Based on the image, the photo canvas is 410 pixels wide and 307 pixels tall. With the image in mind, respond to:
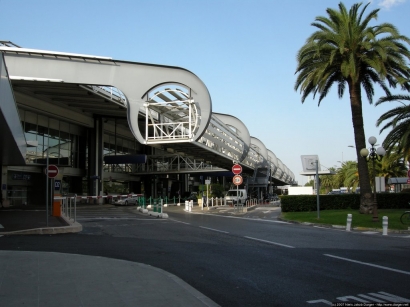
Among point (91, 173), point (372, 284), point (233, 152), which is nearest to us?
point (372, 284)

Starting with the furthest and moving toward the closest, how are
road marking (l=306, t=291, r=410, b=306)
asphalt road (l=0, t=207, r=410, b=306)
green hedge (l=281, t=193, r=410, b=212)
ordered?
green hedge (l=281, t=193, r=410, b=212) < asphalt road (l=0, t=207, r=410, b=306) < road marking (l=306, t=291, r=410, b=306)

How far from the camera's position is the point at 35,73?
31938 millimetres

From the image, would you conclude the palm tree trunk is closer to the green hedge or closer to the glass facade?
the green hedge

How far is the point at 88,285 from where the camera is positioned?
730 cm

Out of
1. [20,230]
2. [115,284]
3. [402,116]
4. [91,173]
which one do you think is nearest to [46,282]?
[115,284]

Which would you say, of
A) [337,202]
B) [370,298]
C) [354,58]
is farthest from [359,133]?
[370,298]

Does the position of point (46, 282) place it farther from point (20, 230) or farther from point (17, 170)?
point (17, 170)

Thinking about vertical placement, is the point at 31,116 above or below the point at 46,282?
above

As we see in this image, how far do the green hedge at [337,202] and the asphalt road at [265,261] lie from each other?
17867 mm

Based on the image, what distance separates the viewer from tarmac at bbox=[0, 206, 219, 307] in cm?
633

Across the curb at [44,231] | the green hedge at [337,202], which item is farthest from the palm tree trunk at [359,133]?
the curb at [44,231]

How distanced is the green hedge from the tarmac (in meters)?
26.5

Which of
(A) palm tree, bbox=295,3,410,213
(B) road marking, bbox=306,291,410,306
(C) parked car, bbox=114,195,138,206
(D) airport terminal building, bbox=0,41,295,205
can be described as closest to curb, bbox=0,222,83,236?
(D) airport terminal building, bbox=0,41,295,205

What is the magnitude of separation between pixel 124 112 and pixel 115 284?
4459 centimetres
